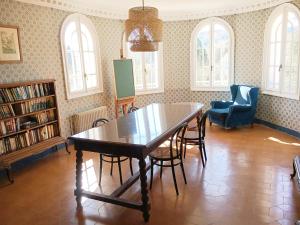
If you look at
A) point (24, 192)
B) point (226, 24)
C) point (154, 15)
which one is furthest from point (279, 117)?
point (24, 192)

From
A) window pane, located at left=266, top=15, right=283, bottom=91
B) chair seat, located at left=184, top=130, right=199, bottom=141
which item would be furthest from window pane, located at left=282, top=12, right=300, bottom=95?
chair seat, located at left=184, top=130, right=199, bottom=141

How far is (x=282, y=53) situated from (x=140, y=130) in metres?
4.18

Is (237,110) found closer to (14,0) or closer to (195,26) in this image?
(195,26)

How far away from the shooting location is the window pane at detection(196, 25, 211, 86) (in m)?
7.15

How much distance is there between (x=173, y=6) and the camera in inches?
251

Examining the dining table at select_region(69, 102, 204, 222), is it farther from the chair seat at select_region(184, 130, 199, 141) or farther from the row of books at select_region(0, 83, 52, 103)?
the row of books at select_region(0, 83, 52, 103)

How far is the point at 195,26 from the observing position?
283 inches

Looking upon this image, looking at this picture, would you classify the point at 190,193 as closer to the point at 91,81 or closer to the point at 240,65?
the point at 91,81

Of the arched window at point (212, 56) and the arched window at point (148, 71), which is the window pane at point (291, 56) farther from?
the arched window at point (148, 71)

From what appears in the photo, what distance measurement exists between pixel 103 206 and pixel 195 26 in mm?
5704

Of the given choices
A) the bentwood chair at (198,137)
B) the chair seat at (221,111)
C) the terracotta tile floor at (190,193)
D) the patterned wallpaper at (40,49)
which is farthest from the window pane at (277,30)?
the patterned wallpaper at (40,49)

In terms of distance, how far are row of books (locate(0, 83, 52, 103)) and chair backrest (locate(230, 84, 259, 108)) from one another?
4433 mm

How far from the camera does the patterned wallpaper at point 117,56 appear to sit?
4516mm

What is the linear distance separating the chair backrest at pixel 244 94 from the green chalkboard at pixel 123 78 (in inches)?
103
